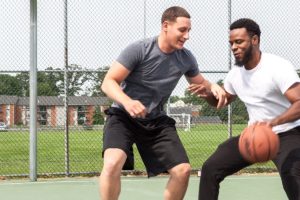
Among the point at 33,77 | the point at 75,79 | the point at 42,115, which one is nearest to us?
the point at 33,77

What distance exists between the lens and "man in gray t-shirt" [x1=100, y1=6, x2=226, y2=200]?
5.50 meters

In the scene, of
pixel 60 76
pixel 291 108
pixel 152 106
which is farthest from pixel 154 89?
pixel 60 76

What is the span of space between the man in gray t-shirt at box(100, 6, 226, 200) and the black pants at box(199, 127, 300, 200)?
0.34 metres

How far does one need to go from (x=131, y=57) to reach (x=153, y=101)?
1.59 ft

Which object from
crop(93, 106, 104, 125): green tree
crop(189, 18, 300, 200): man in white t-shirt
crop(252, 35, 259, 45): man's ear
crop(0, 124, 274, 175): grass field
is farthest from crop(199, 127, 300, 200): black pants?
crop(93, 106, 104, 125): green tree

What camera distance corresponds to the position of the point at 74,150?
19906mm

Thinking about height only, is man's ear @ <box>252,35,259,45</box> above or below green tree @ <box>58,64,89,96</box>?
above

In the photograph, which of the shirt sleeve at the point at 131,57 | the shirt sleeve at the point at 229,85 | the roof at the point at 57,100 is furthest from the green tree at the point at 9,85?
the shirt sleeve at the point at 229,85

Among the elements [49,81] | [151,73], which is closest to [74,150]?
[49,81]

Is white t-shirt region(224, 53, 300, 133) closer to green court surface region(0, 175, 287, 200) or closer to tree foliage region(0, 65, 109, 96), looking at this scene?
green court surface region(0, 175, 287, 200)

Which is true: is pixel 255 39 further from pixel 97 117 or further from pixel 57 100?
pixel 97 117

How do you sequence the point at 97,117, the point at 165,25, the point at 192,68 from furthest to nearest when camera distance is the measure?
the point at 97,117
the point at 192,68
the point at 165,25

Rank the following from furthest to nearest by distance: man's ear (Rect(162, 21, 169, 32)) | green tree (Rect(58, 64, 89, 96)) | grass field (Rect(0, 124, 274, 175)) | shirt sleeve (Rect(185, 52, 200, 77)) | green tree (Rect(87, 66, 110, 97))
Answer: grass field (Rect(0, 124, 274, 175)), green tree (Rect(87, 66, 110, 97)), green tree (Rect(58, 64, 89, 96)), shirt sleeve (Rect(185, 52, 200, 77)), man's ear (Rect(162, 21, 169, 32))

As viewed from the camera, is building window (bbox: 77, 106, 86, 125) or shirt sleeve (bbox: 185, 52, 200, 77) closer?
shirt sleeve (bbox: 185, 52, 200, 77)
